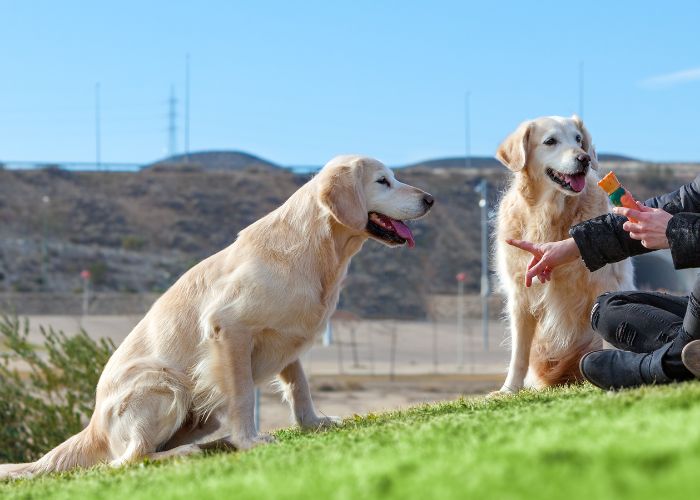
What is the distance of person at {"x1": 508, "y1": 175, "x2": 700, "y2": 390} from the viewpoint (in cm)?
550

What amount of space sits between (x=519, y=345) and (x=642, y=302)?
1859 millimetres

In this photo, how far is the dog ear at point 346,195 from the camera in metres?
6.74

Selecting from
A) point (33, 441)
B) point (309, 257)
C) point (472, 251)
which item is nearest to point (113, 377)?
point (309, 257)

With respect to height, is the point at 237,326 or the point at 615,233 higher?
the point at 615,233

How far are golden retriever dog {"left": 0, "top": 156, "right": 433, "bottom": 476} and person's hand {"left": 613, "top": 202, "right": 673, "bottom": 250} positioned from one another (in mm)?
1591

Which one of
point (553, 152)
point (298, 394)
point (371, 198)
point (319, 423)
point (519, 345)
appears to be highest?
point (553, 152)

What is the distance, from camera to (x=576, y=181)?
26.3 ft

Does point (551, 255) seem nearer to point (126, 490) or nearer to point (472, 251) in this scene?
point (126, 490)

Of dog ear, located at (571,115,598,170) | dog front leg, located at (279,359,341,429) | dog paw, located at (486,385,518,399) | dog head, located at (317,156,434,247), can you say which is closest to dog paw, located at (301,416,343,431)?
dog front leg, located at (279,359,341,429)

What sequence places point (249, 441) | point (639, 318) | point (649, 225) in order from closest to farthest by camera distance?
1. point (649, 225)
2. point (639, 318)
3. point (249, 441)

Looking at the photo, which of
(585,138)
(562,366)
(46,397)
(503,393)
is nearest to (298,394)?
(503,393)

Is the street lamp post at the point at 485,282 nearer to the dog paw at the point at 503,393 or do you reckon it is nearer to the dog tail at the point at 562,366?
the dog tail at the point at 562,366

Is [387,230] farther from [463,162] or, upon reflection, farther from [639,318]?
[463,162]

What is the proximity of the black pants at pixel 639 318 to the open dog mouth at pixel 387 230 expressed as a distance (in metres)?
1.32
